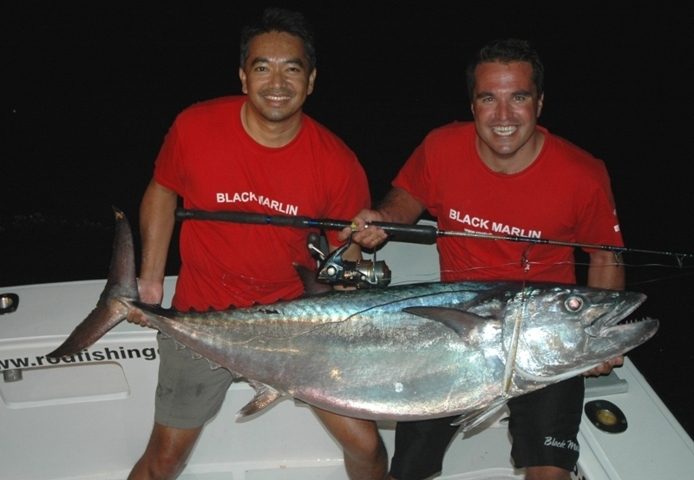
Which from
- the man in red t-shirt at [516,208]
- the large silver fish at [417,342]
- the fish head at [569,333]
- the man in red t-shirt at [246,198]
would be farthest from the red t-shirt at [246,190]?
the fish head at [569,333]

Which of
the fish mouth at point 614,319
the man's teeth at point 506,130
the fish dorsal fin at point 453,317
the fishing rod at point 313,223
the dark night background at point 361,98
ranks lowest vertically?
the dark night background at point 361,98

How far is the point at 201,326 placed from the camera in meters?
2.35

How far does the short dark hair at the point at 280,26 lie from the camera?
2520 mm

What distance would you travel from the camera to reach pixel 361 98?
12.5m

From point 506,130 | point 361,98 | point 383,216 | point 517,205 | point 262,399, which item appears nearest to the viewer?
point 262,399

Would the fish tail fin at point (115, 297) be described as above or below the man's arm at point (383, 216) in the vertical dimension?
below

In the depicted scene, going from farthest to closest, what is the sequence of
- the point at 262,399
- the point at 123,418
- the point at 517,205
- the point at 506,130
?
the point at 123,418
the point at 517,205
the point at 506,130
the point at 262,399

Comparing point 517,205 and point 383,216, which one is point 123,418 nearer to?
point 383,216

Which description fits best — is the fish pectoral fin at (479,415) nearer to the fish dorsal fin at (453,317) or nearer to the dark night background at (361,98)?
the fish dorsal fin at (453,317)

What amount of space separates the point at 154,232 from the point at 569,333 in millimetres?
1758

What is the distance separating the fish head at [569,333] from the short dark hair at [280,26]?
1.36 meters

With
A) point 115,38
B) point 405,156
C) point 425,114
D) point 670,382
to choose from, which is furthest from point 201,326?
point 115,38

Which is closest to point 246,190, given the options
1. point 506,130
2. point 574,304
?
point 506,130

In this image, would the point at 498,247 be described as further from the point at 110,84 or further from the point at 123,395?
the point at 110,84
